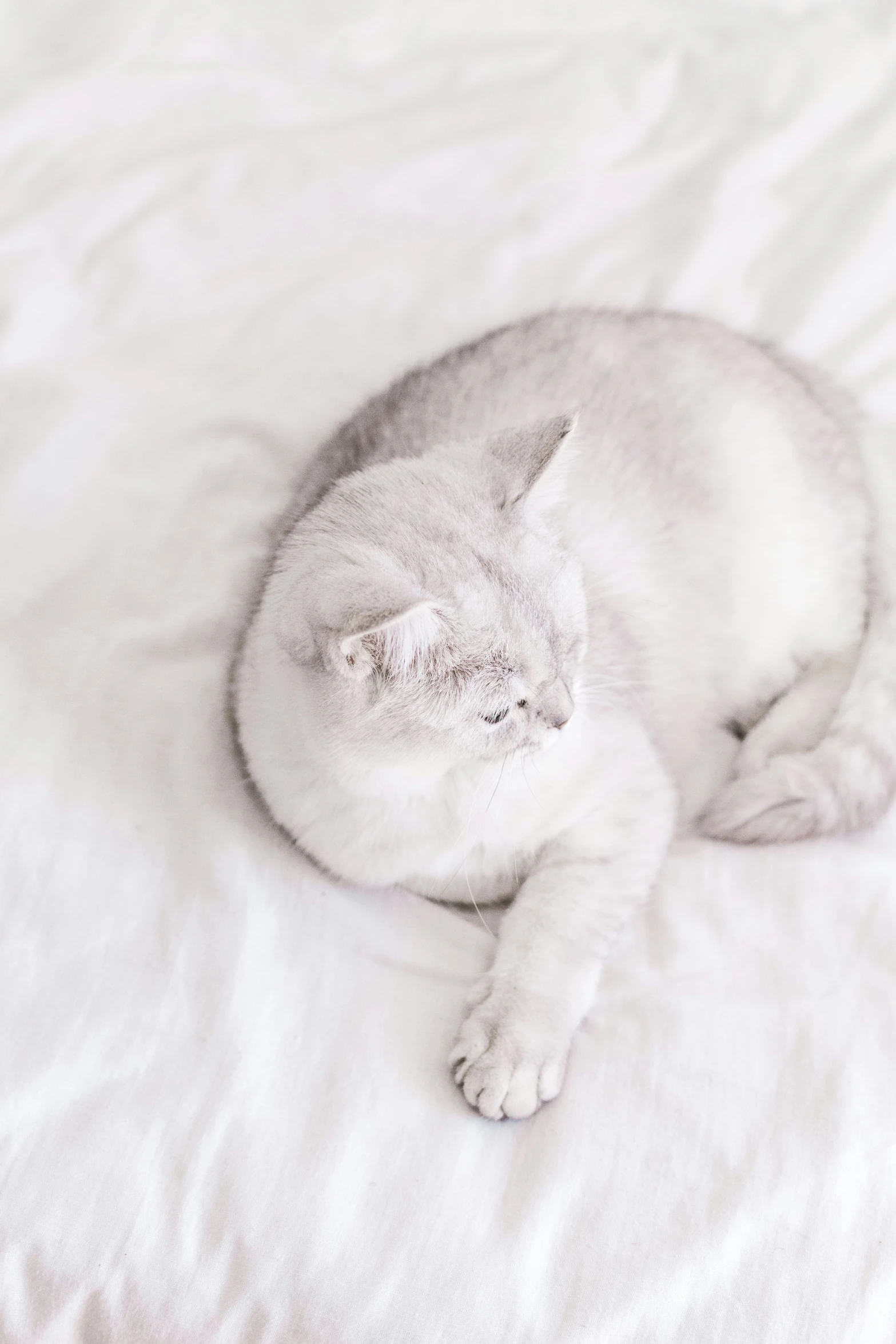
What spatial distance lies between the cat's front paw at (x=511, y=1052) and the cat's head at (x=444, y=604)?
1.04 ft

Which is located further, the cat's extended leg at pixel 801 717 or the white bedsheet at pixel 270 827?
the cat's extended leg at pixel 801 717

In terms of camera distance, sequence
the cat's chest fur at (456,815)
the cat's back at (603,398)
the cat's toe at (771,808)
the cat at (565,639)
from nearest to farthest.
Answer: the cat at (565,639) → the cat's chest fur at (456,815) → the cat's toe at (771,808) → the cat's back at (603,398)

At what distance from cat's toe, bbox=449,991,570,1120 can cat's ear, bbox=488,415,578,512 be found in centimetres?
63

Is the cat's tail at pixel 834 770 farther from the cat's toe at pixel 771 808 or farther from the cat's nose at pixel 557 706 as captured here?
the cat's nose at pixel 557 706

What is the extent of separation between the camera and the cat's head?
3.83 feet

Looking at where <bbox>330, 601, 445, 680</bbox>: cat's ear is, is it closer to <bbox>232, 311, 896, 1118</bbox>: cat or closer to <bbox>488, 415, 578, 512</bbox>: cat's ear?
<bbox>232, 311, 896, 1118</bbox>: cat

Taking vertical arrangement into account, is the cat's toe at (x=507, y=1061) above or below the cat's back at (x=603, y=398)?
below

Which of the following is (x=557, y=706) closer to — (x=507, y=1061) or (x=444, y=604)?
(x=444, y=604)

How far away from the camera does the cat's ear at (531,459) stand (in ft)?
4.27

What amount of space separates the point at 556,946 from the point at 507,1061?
185 millimetres

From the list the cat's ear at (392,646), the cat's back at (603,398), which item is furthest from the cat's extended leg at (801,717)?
the cat's ear at (392,646)

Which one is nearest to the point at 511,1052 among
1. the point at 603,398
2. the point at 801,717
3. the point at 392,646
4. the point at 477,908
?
the point at 477,908

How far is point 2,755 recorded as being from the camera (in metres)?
1.48

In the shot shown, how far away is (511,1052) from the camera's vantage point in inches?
51.0
